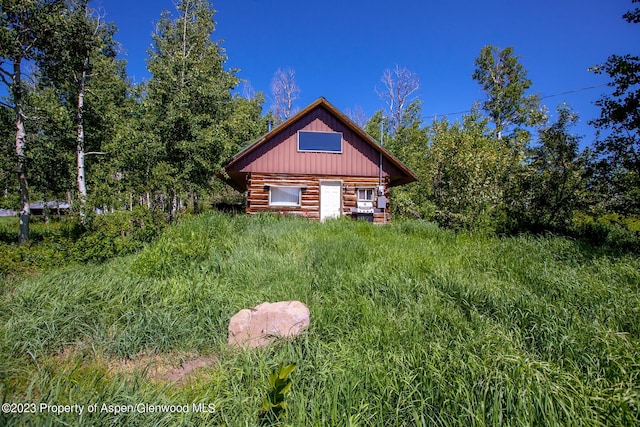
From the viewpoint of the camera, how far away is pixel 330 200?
47.1 ft

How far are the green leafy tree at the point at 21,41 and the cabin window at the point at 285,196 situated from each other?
9538 mm

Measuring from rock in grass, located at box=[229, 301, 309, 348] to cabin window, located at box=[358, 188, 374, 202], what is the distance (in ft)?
38.4

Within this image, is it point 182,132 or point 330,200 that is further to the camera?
point 330,200

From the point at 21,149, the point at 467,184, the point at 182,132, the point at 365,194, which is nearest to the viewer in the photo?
the point at 467,184

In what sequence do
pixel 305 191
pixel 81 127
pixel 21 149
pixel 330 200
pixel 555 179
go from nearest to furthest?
pixel 555 179 < pixel 21 149 < pixel 81 127 < pixel 305 191 < pixel 330 200

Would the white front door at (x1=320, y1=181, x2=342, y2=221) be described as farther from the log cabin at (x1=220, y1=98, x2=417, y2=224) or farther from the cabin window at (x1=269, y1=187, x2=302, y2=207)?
the cabin window at (x1=269, y1=187, x2=302, y2=207)

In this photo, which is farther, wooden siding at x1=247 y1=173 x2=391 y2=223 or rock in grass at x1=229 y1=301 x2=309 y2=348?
wooden siding at x1=247 y1=173 x2=391 y2=223

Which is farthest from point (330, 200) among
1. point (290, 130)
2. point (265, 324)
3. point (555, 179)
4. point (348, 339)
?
point (348, 339)

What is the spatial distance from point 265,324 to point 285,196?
11154 millimetres

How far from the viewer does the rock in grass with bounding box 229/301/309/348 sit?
318 cm

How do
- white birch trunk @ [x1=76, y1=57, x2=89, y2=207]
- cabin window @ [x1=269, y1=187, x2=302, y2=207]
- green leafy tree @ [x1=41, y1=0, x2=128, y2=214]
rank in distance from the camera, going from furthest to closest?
1. cabin window @ [x1=269, y1=187, x2=302, y2=207]
2. white birch trunk @ [x1=76, y1=57, x2=89, y2=207]
3. green leafy tree @ [x1=41, y1=0, x2=128, y2=214]

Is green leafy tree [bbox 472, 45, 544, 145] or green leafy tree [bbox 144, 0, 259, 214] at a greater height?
green leafy tree [bbox 472, 45, 544, 145]

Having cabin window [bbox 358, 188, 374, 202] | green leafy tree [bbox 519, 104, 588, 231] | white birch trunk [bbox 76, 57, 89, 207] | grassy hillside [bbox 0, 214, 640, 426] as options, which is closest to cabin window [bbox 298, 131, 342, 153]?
cabin window [bbox 358, 188, 374, 202]

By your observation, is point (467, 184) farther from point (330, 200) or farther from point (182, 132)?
point (182, 132)
